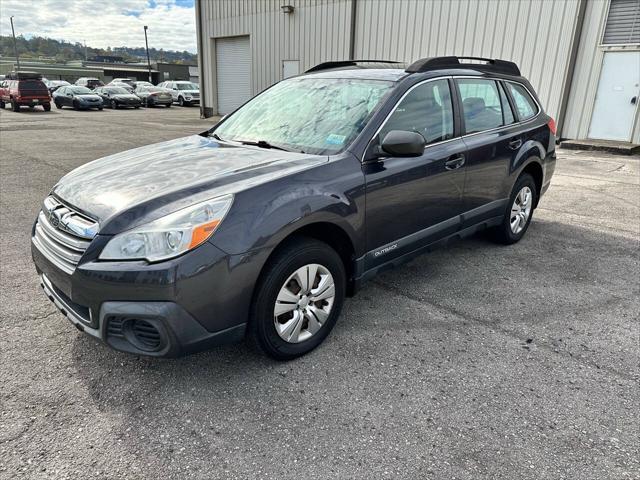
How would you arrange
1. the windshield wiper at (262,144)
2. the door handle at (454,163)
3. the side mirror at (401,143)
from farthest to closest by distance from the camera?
the door handle at (454,163) < the windshield wiper at (262,144) < the side mirror at (401,143)

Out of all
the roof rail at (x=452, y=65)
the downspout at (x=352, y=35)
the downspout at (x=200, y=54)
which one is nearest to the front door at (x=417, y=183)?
the roof rail at (x=452, y=65)

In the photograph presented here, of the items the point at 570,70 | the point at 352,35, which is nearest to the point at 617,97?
the point at 570,70

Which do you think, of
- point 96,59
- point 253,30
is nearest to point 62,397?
point 253,30

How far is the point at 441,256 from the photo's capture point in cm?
484

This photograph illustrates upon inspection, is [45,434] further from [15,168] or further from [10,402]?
[15,168]

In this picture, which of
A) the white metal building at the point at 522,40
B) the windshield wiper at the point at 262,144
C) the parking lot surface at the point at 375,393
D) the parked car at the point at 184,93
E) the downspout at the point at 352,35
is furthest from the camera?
the parked car at the point at 184,93

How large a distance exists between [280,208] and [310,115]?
1.17 metres

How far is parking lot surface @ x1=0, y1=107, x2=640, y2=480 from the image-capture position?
2.24 m

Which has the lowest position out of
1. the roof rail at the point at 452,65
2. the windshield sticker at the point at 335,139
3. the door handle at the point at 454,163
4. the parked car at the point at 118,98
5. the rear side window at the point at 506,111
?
the parked car at the point at 118,98

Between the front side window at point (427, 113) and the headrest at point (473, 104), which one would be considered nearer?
the front side window at point (427, 113)

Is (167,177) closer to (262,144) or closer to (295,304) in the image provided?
(262,144)

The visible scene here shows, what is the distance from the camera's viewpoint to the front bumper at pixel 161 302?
7.73 ft

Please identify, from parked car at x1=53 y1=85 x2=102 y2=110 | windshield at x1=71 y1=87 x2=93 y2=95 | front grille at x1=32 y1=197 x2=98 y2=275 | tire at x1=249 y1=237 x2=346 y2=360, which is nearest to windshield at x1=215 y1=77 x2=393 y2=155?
tire at x1=249 y1=237 x2=346 y2=360

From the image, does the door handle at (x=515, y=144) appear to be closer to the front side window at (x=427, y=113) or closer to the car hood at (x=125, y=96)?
the front side window at (x=427, y=113)
